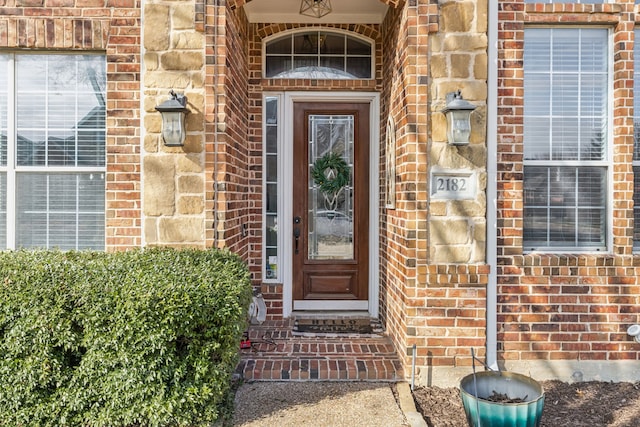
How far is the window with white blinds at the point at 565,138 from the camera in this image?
145 inches

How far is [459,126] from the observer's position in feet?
11.0

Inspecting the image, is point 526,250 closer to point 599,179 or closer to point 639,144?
point 599,179

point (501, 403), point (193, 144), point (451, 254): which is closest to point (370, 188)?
point (451, 254)

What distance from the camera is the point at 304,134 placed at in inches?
194

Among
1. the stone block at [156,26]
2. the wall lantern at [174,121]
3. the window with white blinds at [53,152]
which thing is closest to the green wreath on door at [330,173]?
the wall lantern at [174,121]

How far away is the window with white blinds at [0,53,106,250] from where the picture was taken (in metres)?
3.81

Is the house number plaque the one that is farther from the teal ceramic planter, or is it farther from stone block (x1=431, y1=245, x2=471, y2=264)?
the teal ceramic planter

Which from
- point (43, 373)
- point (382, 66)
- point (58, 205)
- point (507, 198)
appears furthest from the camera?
point (382, 66)

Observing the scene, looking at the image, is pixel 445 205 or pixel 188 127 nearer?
pixel 445 205

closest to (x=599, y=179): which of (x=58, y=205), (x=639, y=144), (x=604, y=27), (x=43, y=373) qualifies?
(x=639, y=144)

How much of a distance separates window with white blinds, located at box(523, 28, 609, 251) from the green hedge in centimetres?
256

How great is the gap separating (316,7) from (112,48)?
1.86 m

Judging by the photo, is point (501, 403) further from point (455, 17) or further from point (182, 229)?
point (455, 17)

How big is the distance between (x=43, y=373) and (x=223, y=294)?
114cm
